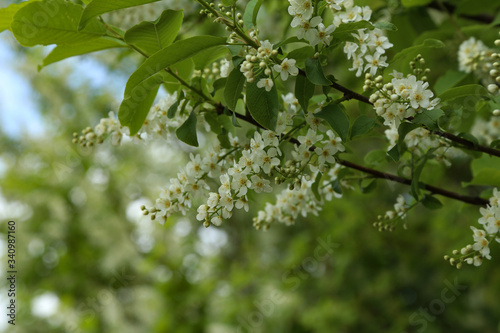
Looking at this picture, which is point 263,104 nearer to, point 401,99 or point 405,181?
point 401,99

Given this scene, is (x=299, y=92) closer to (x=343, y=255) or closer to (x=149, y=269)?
(x=343, y=255)

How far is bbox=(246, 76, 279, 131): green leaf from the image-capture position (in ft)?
2.70

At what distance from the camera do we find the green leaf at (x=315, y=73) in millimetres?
766

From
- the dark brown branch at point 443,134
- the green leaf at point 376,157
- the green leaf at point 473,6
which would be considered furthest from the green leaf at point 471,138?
the green leaf at point 473,6

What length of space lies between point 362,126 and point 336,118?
0.26 ft

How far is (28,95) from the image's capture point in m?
5.48

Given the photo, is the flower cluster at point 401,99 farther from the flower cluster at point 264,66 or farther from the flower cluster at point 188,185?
the flower cluster at point 188,185

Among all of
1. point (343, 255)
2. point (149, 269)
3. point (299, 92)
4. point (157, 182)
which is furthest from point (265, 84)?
point (157, 182)

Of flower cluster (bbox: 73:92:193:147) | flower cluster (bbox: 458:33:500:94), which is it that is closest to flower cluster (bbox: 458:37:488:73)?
flower cluster (bbox: 458:33:500:94)

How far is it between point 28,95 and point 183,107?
521 cm

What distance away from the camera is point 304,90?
84 cm

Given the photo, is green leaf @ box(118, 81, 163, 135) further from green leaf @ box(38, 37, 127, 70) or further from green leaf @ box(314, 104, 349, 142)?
green leaf @ box(314, 104, 349, 142)

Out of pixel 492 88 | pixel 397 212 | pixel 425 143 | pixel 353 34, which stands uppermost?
pixel 353 34

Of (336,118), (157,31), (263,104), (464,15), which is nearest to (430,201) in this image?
(336,118)
